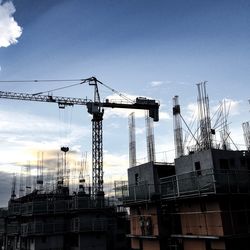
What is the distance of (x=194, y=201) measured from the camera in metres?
23.8

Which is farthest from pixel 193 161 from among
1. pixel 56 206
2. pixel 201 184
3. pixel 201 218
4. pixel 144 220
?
pixel 56 206

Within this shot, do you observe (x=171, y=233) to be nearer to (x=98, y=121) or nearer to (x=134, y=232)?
(x=134, y=232)

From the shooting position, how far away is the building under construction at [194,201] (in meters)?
21.8

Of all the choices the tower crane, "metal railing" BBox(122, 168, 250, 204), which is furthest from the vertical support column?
"metal railing" BBox(122, 168, 250, 204)

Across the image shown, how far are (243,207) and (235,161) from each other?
3.37 m

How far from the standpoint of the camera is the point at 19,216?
158 feet

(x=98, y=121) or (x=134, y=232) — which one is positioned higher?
(x=98, y=121)

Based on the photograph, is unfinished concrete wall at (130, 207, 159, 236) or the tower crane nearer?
unfinished concrete wall at (130, 207, 159, 236)

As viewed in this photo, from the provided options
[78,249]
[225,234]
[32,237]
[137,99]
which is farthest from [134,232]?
[137,99]

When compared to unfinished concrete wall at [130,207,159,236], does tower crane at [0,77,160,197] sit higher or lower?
higher

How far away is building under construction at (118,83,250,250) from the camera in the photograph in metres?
21.8

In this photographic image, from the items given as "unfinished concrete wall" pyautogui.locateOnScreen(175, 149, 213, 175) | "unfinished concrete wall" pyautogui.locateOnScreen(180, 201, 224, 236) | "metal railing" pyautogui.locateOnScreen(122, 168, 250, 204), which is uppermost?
"unfinished concrete wall" pyautogui.locateOnScreen(175, 149, 213, 175)

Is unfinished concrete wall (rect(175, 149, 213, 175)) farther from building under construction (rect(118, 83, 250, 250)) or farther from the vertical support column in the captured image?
the vertical support column

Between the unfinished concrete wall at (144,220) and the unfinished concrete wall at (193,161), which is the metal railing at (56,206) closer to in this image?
the unfinished concrete wall at (144,220)
